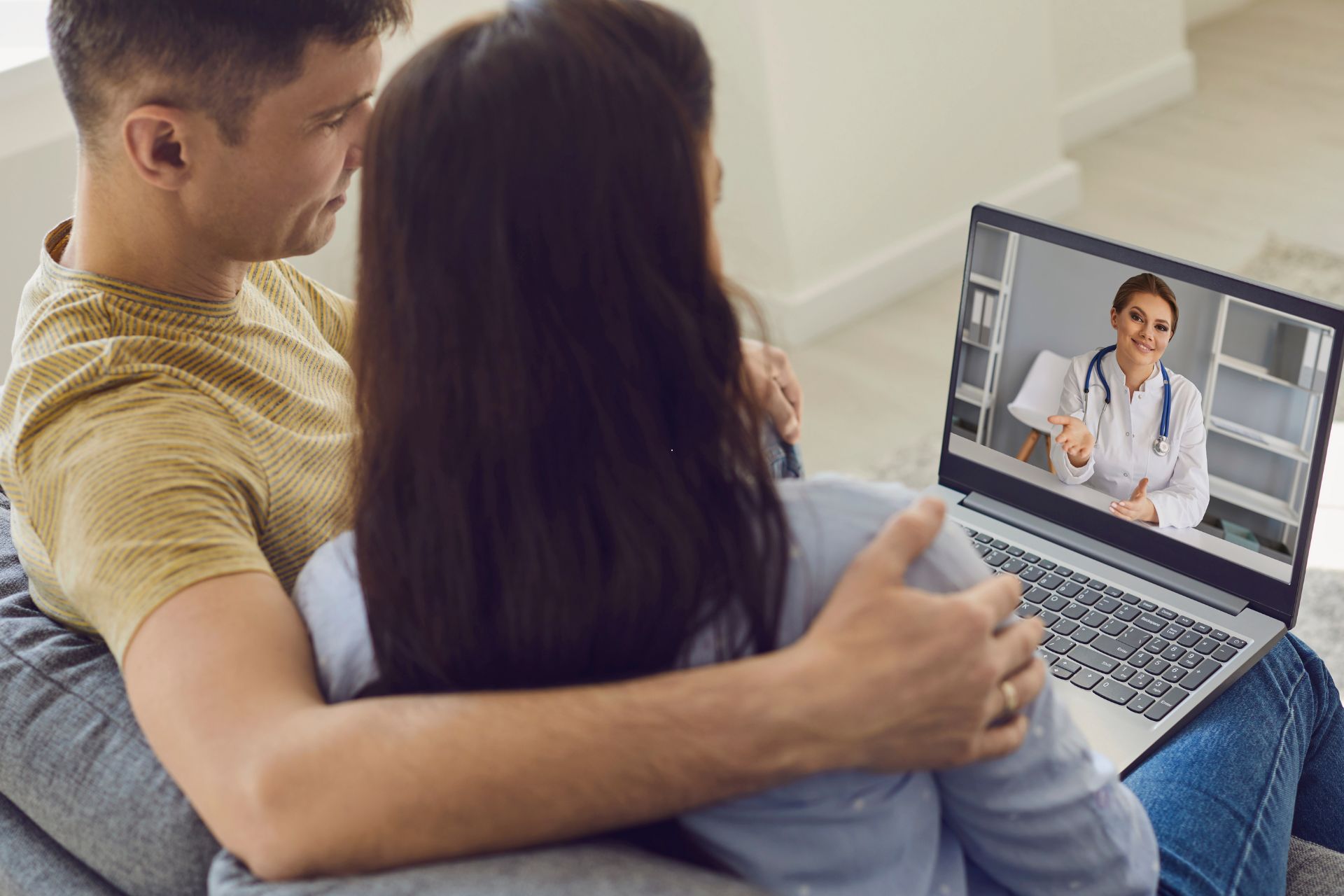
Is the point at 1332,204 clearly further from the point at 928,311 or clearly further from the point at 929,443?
the point at 929,443

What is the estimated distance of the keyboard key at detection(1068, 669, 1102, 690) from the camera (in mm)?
1116

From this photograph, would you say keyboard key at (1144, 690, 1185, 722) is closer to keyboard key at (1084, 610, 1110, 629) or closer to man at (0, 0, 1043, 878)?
keyboard key at (1084, 610, 1110, 629)

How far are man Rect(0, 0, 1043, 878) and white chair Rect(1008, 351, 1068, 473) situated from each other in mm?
231

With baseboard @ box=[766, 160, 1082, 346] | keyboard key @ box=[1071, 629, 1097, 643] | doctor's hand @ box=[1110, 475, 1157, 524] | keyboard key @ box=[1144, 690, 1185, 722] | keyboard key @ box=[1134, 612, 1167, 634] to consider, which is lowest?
baseboard @ box=[766, 160, 1082, 346]

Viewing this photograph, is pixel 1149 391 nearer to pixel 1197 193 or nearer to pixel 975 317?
pixel 975 317

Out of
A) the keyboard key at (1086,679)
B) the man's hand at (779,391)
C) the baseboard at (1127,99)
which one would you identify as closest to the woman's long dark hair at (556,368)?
the man's hand at (779,391)

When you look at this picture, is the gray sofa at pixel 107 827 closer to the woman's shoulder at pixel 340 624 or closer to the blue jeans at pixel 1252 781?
the woman's shoulder at pixel 340 624

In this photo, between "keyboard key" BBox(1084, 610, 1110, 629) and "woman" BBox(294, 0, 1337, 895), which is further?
"keyboard key" BBox(1084, 610, 1110, 629)

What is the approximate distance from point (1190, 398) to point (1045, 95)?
223 cm

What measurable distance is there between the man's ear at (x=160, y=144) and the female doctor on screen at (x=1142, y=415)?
79 cm

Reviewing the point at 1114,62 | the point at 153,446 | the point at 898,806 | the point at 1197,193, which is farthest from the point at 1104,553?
the point at 1114,62

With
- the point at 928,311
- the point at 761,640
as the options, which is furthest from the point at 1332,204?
the point at 761,640

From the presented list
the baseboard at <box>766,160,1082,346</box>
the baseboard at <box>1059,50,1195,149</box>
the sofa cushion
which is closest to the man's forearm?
the sofa cushion

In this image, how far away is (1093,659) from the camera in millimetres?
1141
